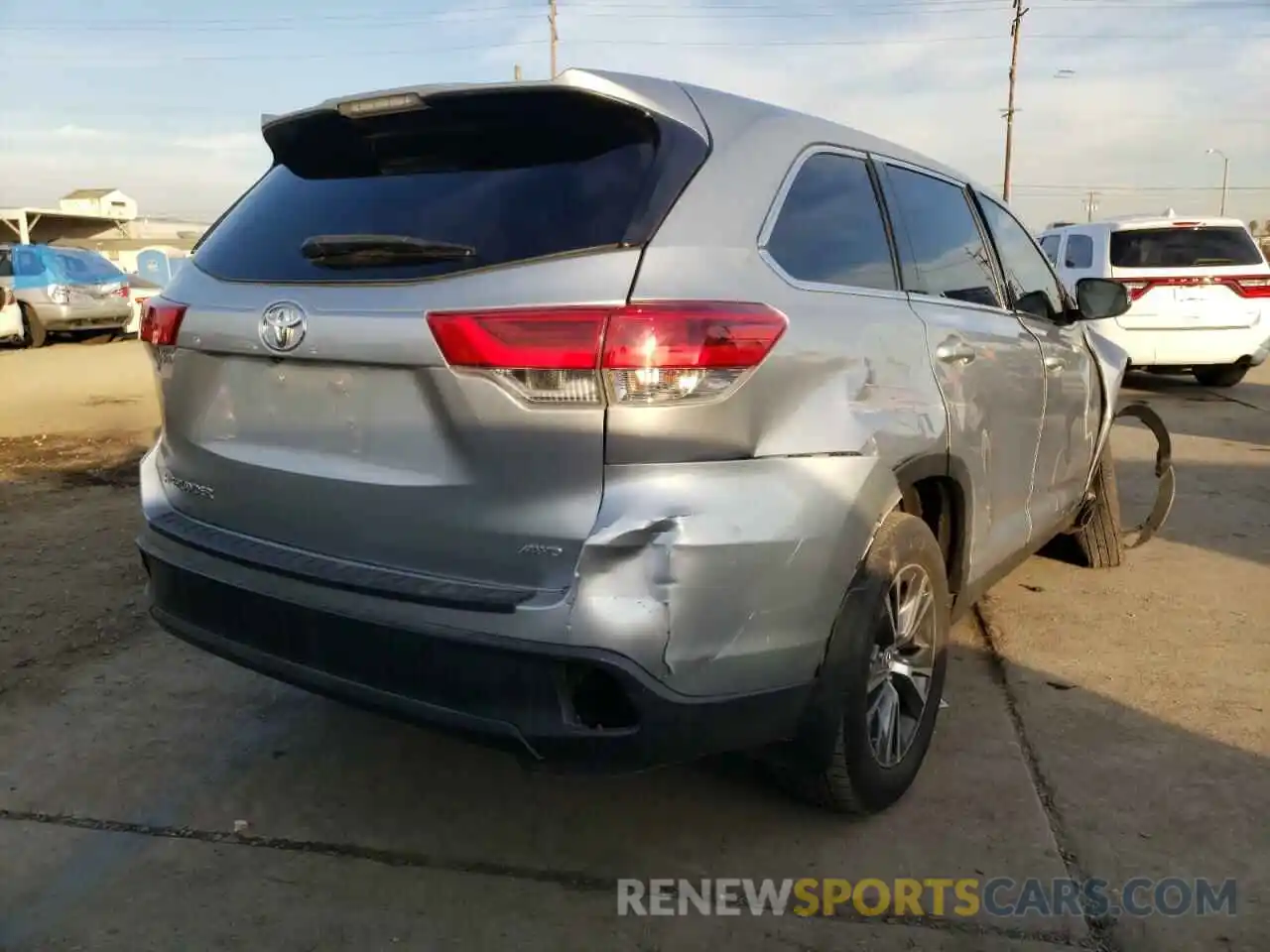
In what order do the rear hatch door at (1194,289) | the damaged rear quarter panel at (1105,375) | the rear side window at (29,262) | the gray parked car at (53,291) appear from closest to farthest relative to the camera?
the damaged rear quarter panel at (1105,375), the rear hatch door at (1194,289), the gray parked car at (53,291), the rear side window at (29,262)

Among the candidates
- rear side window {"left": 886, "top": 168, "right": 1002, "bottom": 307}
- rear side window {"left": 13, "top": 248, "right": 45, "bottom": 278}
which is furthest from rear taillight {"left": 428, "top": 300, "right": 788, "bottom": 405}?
rear side window {"left": 13, "top": 248, "right": 45, "bottom": 278}

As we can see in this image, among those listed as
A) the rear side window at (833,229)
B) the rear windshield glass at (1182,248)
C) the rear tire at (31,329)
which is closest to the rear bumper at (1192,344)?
the rear windshield glass at (1182,248)

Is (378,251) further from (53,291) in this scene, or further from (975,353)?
(53,291)

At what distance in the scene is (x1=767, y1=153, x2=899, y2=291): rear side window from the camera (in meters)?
2.53

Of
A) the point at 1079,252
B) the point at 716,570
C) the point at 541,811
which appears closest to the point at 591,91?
the point at 716,570

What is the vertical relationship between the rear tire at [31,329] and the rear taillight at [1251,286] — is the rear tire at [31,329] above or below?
below

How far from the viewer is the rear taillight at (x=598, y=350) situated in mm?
2088

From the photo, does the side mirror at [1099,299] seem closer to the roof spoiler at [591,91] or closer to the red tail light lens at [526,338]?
the roof spoiler at [591,91]

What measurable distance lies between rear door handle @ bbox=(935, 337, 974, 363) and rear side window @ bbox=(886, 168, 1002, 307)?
0.55ft

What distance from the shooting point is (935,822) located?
2863mm

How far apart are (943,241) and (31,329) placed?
16.9 m

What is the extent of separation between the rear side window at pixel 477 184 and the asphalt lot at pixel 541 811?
144cm

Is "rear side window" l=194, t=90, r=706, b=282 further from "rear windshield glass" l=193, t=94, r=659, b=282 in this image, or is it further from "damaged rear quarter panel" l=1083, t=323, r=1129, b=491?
"damaged rear quarter panel" l=1083, t=323, r=1129, b=491

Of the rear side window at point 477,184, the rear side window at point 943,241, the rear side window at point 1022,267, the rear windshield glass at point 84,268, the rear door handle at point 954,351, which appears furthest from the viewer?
the rear windshield glass at point 84,268
